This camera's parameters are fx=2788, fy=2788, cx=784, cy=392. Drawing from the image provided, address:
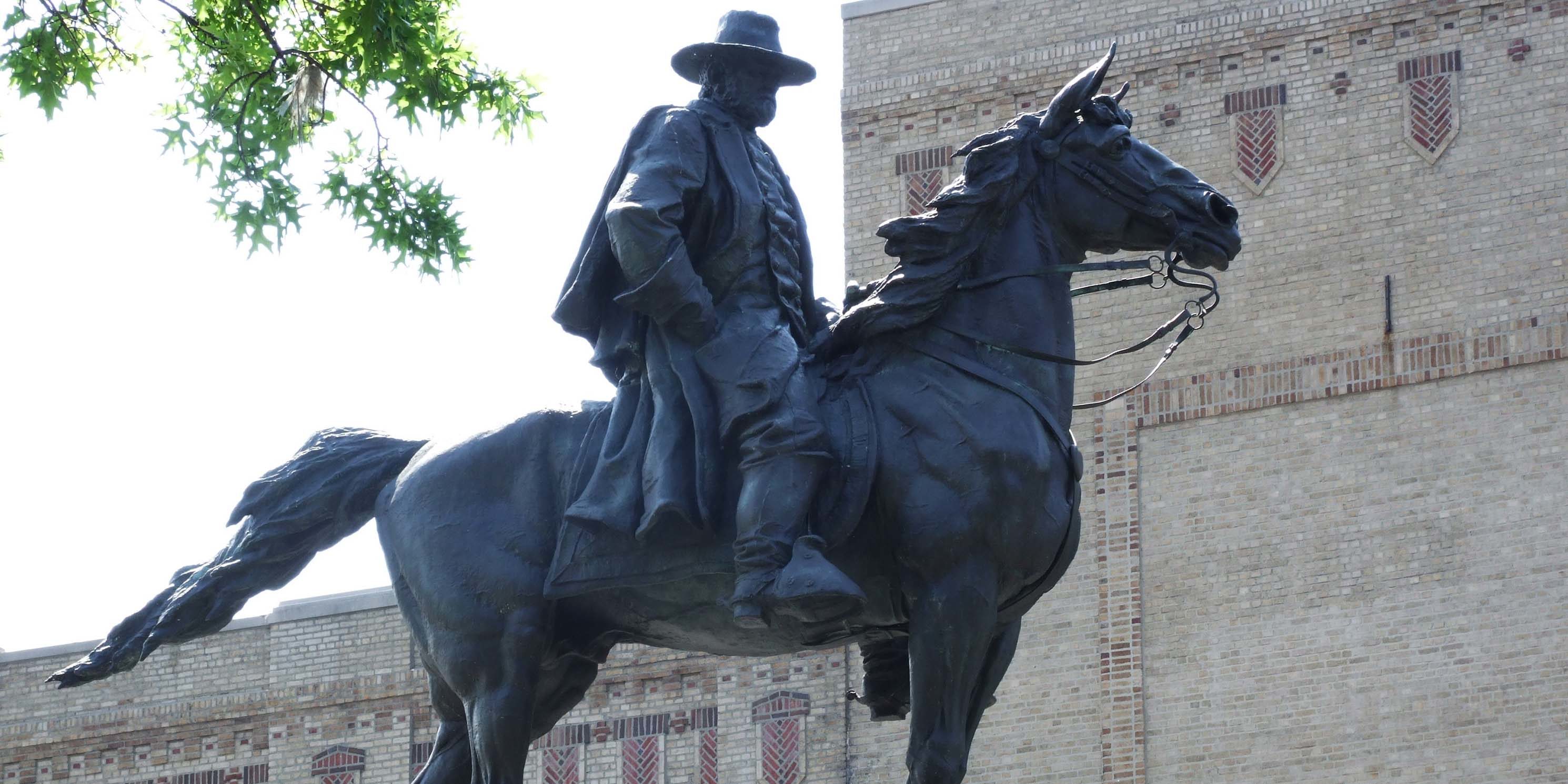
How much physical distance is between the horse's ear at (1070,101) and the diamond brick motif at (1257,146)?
1289cm

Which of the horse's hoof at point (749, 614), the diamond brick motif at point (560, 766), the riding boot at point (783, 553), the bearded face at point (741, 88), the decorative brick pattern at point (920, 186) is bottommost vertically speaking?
the diamond brick motif at point (560, 766)

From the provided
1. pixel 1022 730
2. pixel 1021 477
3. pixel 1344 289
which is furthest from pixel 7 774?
pixel 1021 477

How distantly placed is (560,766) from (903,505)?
13.8 metres

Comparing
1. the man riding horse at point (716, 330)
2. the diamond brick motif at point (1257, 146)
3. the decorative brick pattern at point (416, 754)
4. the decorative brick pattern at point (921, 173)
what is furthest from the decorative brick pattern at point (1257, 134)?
the man riding horse at point (716, 330)

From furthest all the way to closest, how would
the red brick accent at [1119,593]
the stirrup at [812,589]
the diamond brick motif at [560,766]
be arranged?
the diamond brick motif at [560,766] < the red brick accent at [1119,593] < the stirrup at [812,589]

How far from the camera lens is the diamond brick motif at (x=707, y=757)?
2067 cm

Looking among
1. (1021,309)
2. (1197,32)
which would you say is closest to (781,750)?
(1197,32)

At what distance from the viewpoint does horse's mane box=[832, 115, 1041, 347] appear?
784 cm

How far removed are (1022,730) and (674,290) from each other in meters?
12.4

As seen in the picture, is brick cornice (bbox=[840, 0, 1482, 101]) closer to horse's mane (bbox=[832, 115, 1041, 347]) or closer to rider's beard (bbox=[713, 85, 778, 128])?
rider's beard (bbox=[713, 85, 778, 128])

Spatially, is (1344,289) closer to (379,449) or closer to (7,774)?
(7,774)

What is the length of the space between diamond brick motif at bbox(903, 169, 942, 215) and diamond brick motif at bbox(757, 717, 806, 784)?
3987 millimetres

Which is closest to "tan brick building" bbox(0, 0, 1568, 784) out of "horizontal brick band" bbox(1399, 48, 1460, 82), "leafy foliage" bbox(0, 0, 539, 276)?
"horizontal brick band" bbox(1399, 48, 1460, 82)

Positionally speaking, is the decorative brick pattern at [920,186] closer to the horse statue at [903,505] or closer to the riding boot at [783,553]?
the horse statue at [903,505]
